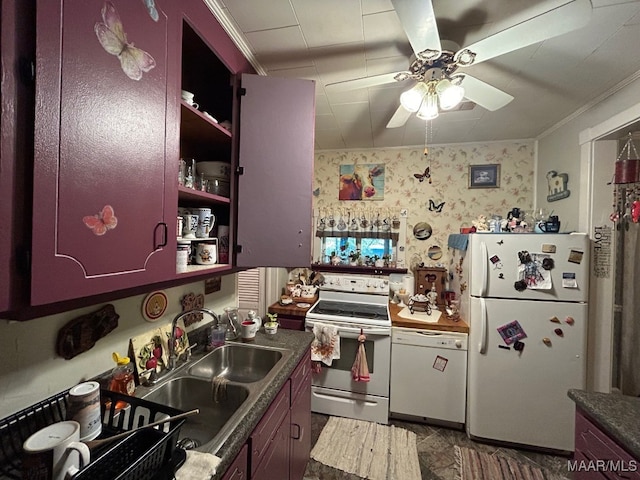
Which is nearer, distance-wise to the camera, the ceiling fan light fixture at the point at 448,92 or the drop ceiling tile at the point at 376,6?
the drop ceiling tile at the point at 376,6

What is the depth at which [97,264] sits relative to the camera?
25.9 inches

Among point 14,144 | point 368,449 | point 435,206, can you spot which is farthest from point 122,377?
point 435,206

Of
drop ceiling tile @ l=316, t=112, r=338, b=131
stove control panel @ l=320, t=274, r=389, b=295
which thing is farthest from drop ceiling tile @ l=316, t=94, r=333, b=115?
stove control panel @ l=320, t=274, r=389, b=295

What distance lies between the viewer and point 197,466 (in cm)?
70

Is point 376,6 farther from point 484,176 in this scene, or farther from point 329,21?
point 484,176

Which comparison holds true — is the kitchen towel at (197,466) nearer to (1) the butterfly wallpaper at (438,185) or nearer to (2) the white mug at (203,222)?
(2) the white mug at (203,222)

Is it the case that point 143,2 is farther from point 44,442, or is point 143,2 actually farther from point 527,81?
point 527,81

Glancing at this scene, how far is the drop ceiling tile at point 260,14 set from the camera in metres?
1.14

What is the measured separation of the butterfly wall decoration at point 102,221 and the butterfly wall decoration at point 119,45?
387 millimetres

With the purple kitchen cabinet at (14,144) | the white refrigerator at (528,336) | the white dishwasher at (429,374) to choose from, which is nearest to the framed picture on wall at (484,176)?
the white refrigerator at (528,336)

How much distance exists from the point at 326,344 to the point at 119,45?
208 cm

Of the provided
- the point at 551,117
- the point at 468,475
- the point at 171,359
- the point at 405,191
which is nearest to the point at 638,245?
the point at 551,117

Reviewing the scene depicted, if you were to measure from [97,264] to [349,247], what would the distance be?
2.42 meters

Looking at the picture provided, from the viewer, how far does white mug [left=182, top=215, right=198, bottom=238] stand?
1.14 meters
